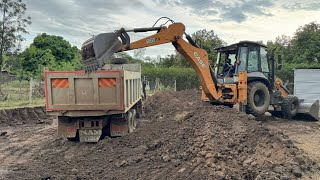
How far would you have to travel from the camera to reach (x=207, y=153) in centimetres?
652

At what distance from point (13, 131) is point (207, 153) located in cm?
796

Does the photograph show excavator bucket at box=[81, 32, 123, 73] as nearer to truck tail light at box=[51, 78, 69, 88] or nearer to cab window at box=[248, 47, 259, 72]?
truck tail light at box=[51, 78, 69, 88]

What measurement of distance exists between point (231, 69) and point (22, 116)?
879 cm

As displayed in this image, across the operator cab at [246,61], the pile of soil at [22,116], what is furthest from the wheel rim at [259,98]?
the pile of soil at [22,116]

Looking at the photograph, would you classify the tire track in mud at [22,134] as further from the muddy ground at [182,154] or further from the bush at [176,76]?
the bush at [176,76]

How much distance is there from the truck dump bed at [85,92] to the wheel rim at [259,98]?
500cm

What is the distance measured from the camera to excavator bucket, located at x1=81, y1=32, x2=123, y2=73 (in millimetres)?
8242

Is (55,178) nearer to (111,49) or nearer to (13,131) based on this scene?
(111,49)

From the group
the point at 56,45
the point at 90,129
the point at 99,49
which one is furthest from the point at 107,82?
the point at 56,45

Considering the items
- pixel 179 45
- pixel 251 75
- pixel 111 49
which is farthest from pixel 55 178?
pixel 251 75

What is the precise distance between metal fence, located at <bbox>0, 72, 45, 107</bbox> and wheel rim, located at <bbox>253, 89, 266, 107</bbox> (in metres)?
11.6

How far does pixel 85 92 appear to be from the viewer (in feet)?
28.5

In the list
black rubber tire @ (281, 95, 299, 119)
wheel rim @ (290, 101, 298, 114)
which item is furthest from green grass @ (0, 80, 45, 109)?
wheel rim @ (290, 101, 298, 114)

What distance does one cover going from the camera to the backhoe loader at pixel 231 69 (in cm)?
858
